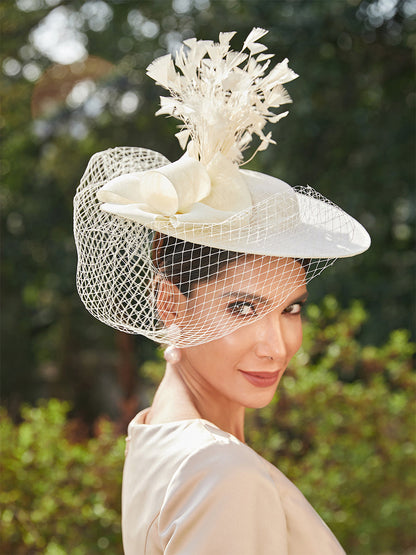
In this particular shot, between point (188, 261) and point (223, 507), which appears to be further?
point (188, 261)

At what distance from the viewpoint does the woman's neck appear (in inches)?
57.3

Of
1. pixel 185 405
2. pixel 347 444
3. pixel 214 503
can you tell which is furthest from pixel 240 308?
pixel 347 444

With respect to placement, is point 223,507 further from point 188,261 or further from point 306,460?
point 306,460

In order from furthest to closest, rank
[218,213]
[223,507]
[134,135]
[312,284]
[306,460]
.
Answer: [134,135] → [312,284] → [306,460] → [218,213] → [223,507]

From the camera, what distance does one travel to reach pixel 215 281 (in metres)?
1.38

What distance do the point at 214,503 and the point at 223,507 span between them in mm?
17

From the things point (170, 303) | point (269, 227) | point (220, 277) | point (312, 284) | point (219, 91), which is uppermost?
point (219, 91)

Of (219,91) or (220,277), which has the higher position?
(219,91)

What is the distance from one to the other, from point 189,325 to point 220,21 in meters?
4.89

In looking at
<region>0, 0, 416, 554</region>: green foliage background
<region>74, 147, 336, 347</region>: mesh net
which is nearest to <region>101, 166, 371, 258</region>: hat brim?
<region>74, 147, 336, 347</region>: mesh net

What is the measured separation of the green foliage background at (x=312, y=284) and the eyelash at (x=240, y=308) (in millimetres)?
2095

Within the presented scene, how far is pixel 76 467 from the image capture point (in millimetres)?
3451

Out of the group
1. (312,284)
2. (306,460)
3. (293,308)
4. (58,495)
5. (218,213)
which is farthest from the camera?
(312,284)

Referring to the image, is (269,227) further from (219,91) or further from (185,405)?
(185,405)
